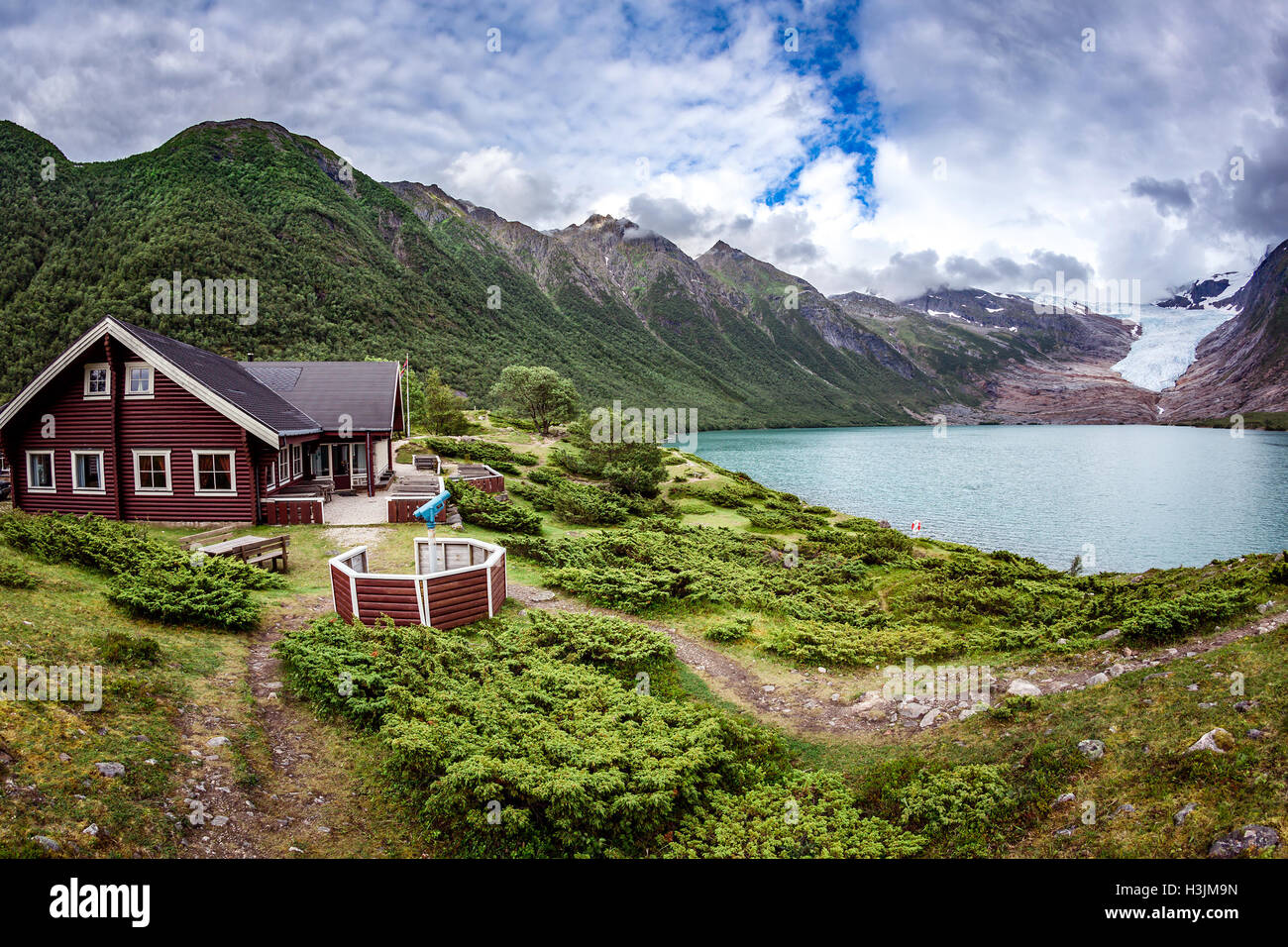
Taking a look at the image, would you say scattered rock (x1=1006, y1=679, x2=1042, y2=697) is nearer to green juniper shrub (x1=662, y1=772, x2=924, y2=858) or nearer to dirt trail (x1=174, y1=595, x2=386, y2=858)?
green juniper shrub (x1=662, y1=772, x2=924, y2=858)

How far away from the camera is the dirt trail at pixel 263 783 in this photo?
23.5ft

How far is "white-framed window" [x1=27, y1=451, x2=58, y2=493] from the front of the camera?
2670cm

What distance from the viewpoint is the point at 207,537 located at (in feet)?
78.7

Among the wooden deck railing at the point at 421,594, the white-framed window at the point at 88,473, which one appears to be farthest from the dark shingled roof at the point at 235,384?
the wooden deck railing at the point at 421,594

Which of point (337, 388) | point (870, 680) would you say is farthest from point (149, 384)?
point (870, 680)

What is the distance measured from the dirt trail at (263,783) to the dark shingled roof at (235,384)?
60.9 ft

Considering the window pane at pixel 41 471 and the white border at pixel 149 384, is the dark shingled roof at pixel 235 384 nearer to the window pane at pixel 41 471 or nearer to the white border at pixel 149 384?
the white border at pixel 149 384

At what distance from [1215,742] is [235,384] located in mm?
33357

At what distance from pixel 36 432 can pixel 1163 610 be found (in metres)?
38.2

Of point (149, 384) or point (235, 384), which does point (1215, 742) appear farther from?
point (235, 384)

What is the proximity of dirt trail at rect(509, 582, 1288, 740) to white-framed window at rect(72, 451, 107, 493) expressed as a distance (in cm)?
2648

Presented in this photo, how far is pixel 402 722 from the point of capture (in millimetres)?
8859

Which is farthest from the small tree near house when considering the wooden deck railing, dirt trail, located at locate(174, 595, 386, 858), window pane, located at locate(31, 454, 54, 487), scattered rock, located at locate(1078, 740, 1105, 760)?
scattered rock, located at locate(1078, 740, 1105, 760)
